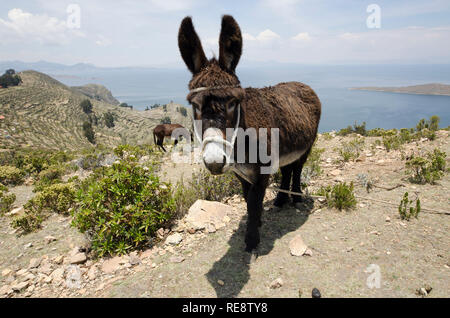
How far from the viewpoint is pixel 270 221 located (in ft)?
13.9

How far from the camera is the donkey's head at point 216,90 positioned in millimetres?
2045

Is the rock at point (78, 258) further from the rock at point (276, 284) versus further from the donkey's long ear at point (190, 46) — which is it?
the donkey's long ear at point (190, 46)

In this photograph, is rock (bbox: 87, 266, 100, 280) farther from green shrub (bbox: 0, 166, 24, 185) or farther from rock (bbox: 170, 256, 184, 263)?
green shrub (bbox: 0, 166, 24, 185)

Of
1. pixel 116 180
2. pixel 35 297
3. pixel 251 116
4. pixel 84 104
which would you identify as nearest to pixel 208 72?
pixel 251 116

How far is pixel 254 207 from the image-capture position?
3.21m

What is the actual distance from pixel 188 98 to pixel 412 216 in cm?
412

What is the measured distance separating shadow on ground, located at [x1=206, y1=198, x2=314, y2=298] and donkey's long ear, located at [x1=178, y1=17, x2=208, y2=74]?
2.60 meters

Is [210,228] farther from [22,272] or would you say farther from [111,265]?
[22,272]

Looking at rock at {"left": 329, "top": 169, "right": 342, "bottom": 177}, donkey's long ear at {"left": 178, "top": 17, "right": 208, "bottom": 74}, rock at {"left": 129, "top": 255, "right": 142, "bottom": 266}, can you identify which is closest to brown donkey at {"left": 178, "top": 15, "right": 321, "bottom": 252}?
donkey's long ear at {"left": 178, "top": 17, "right": 208, "bottom": 74}

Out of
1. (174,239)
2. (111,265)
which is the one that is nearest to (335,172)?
(174,239)

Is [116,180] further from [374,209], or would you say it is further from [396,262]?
[374,209]

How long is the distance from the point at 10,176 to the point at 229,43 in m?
10.1

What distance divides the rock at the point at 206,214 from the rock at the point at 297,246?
50.6 inches

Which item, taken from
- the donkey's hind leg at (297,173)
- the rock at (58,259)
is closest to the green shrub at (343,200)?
the donkey's hind leg at (297,173)
